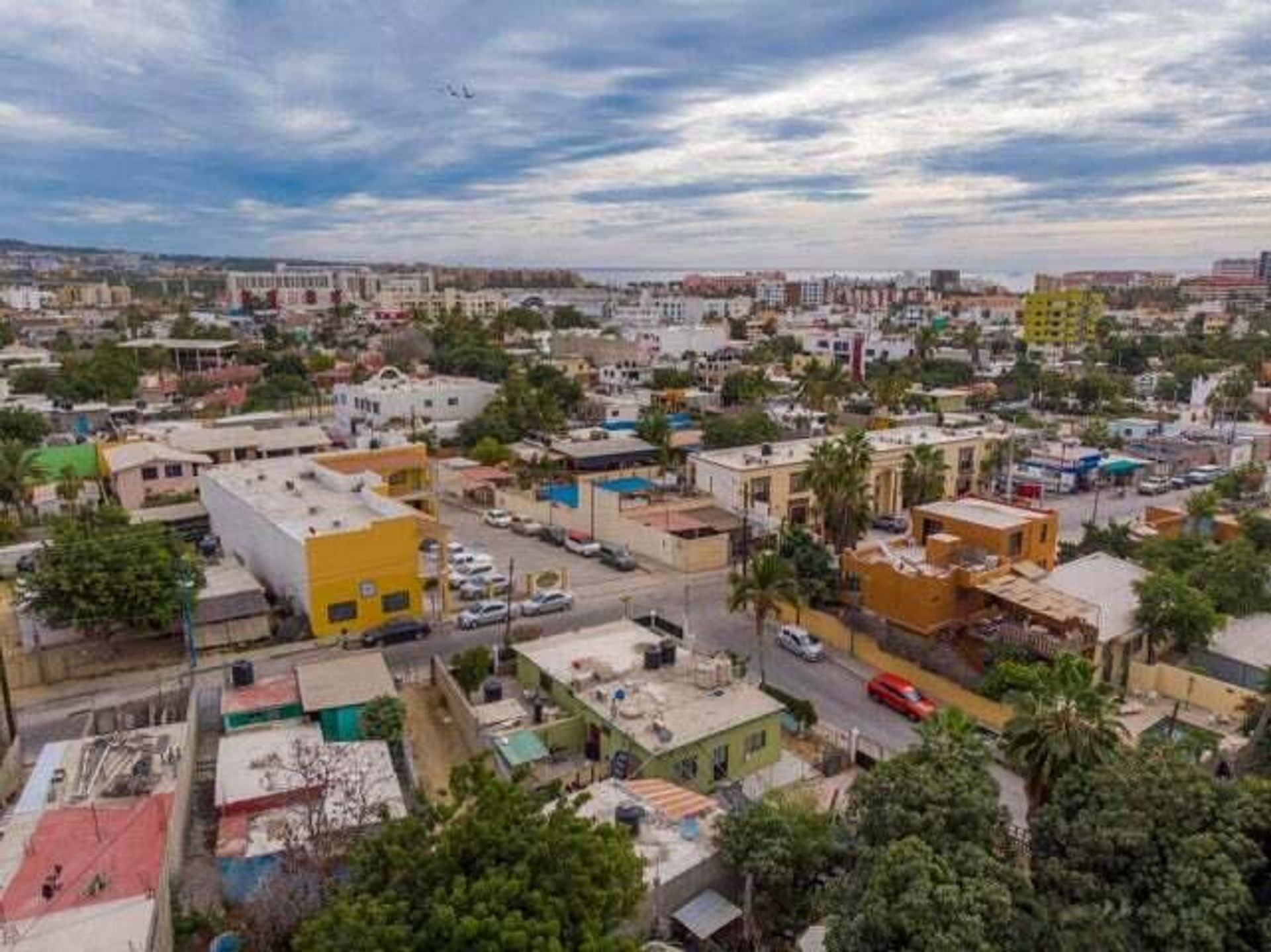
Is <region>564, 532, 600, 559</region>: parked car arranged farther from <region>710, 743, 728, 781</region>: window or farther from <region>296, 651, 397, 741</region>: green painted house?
<region>710, 743, 728, 781</region>: window

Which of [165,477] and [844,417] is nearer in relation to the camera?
[165,477]

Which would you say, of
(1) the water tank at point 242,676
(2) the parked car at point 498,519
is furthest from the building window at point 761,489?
(1) the water tank at point 242,676

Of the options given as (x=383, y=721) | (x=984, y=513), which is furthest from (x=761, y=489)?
(x=383, y=721)

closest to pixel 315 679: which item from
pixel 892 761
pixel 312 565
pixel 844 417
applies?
pixel 312 565

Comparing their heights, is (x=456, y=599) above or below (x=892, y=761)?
below

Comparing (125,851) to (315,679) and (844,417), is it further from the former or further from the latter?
(844,417)

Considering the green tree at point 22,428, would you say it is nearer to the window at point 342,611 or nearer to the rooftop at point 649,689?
the window at point 342,611

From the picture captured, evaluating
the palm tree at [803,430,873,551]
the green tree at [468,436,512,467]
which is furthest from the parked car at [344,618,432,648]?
the green tree at [468,436,512,467]
